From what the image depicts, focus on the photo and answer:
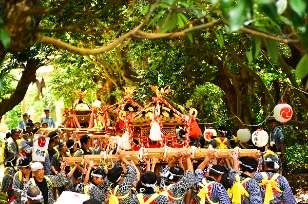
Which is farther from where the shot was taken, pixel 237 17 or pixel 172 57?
pixel 172 57

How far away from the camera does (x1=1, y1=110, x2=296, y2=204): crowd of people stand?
7.88 metres

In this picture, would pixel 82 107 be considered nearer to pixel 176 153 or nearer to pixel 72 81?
pixel 72 81

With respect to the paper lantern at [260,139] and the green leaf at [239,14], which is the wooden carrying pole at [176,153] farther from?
the green leaf at [239,14]

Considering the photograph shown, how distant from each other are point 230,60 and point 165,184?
7675 mm

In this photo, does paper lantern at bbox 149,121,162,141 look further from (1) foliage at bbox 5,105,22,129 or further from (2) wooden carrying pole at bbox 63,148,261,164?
(1) foliage at bbox 5,105,22,129

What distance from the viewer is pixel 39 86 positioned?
12938 millimetres

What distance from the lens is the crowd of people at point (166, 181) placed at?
25.9 ft

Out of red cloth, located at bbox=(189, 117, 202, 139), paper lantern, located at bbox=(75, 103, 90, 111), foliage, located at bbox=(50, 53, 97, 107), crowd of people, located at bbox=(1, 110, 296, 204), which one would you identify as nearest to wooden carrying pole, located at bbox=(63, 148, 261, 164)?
crowd of people, located at bbox=(1, 110, 296, 204)

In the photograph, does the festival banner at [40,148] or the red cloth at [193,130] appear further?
the red cloth at [193,130]

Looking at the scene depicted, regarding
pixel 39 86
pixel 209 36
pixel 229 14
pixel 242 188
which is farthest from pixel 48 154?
pixel 229 14

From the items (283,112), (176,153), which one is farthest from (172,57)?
(176,153)

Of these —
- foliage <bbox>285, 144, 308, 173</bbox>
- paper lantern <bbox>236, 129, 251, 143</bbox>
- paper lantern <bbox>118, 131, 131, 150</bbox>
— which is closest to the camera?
paper lantern <bbox>118, 131, 131, 150</bbox>

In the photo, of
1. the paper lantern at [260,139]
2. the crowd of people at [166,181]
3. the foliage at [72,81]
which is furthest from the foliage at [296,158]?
the foliage at [72,81]

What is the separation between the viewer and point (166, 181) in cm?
823
